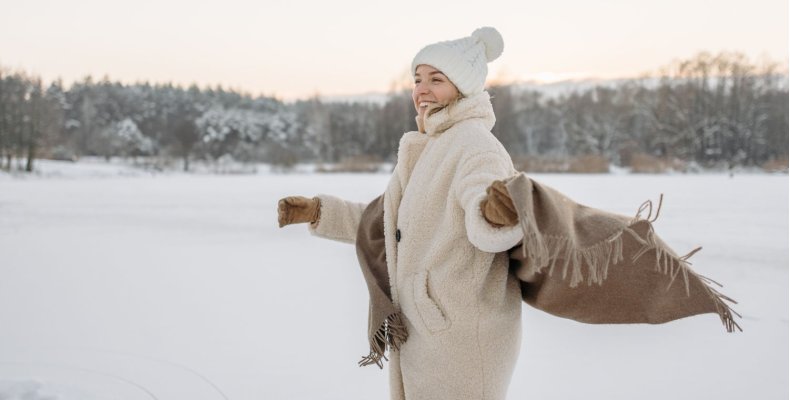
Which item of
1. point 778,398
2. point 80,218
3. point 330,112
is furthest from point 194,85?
point 778,398

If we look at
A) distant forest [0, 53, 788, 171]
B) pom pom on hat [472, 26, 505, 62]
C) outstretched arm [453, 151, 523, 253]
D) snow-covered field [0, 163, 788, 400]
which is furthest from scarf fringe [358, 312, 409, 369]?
distant forest [0, 53, 788, 171]

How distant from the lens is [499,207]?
3.75 feet

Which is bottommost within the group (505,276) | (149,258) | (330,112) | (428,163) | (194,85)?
(149,258)

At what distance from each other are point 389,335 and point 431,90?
2.16 ft

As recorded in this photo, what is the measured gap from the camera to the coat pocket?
1367mm

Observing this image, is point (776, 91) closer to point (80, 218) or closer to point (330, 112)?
point (330, 112)

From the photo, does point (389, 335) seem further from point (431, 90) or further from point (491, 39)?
point (491, 39)

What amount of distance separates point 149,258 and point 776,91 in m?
45.7

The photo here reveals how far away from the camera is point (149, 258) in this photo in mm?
5918

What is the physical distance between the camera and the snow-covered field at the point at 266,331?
2.74 m

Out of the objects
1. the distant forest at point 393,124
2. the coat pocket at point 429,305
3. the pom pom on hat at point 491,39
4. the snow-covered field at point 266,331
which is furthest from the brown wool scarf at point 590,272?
the distant forest at point 393,124

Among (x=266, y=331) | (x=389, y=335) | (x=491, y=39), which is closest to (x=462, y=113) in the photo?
(x=491, y=39)

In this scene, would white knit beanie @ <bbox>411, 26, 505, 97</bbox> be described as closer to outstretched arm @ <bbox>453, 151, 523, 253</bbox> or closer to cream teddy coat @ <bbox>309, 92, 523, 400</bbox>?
cream teddy coat @ <bbox>309, 92, 523, 400</bbox>

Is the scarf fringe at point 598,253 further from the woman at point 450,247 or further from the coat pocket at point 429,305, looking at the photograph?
the coat pocket at point 429,305
